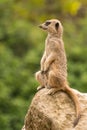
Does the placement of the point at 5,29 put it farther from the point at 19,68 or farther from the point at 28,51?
the point at 19,68

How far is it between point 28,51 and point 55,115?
15259 millimetres

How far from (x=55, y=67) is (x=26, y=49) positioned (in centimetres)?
1508

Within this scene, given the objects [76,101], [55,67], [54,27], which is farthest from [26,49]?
[76,101]

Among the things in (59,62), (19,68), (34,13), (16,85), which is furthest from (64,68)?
(34,13)

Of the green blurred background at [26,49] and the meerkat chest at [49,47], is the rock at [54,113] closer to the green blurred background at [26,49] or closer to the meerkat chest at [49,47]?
the meerkat chest at [49,47]

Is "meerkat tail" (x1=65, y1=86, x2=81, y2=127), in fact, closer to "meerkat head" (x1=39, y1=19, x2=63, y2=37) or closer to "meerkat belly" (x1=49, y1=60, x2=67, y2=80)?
"meerkat belly" (x1=49, y1=60, x2=67, y2=80)

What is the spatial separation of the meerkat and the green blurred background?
7.17 metres

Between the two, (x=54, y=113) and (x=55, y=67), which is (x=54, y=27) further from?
(x=54, y=113)

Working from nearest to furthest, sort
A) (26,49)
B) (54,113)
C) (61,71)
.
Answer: (54,113)
(61,71)
(26,49)

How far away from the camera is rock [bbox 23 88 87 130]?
37.0 ft

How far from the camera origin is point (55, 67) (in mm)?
11711

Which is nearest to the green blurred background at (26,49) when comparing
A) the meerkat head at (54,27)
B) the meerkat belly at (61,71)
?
the meerkat head at (54,27)

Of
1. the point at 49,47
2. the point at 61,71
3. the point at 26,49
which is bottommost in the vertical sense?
the point at 61,71

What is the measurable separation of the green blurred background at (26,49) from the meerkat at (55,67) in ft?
23.5
